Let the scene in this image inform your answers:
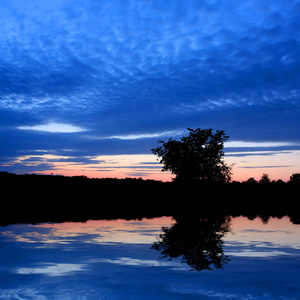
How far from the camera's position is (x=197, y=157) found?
217 feet

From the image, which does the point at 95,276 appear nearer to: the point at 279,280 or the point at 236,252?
the point at 279,280

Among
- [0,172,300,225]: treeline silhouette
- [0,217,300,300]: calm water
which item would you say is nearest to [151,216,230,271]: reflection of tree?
[0,217,300,300]: calm water

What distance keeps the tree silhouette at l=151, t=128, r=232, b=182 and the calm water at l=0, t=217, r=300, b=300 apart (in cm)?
4711

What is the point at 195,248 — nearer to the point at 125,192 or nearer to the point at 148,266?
the point at 148,266

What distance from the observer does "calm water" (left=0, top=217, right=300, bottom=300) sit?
886 centimetres

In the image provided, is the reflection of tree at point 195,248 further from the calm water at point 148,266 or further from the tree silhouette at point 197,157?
the tree silhouette at point 197,157

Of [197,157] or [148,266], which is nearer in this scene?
[148,266]

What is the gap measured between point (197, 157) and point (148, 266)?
5508 centimetres

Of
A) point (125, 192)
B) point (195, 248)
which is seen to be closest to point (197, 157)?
point (125, 192)

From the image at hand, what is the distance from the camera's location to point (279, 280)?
10.1 meters

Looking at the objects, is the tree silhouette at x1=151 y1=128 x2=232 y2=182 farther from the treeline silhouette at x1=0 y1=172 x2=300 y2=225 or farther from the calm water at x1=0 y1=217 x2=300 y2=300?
the calm water at x1=0 y1=217 x2=300 y2=300

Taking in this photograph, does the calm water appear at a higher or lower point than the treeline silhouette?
lower

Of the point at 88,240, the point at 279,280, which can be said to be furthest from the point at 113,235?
the point at 279,280

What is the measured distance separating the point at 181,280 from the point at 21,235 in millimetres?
11204
